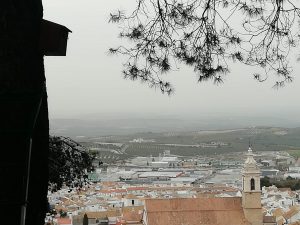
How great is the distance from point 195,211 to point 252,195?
2.49 m

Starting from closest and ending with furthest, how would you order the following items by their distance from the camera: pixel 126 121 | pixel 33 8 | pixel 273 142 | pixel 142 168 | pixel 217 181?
pixel 33 8 → pixel 217 181 → pixel 142 168 → pixel 273 142 → pixel 126 121

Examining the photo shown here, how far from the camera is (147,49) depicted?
3270mm

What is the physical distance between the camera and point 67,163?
405 centimetres

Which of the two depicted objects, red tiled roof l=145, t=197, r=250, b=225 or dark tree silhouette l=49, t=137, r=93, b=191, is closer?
dark tree silhouette l=49, t=137, r=93, b=191

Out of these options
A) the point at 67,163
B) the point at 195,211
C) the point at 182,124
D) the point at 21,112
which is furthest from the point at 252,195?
the point at 182,124

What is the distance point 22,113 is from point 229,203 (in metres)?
23.4

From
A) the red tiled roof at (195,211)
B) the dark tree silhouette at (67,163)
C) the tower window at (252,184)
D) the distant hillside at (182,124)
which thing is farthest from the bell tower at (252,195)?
the distant hillside at (182,124)

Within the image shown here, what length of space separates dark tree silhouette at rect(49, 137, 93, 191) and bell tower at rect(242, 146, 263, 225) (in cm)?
1953

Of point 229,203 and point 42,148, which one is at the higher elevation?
point 42,148

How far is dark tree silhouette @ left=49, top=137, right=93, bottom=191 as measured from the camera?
3760 millimetres

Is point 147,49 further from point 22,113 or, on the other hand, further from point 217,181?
point 217,181

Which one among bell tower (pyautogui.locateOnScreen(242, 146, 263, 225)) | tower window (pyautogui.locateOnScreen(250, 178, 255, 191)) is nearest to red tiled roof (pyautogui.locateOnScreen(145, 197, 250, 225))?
bell tower (pyautogui.locateOnScreen(242, 146, 263, 225))

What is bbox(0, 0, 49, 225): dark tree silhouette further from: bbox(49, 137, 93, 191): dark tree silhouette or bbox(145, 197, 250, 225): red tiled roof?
bbox(145, 197, 250, 225): red tiled roof

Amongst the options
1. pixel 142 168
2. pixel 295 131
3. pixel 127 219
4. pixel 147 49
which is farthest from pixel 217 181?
pixel 147 49
